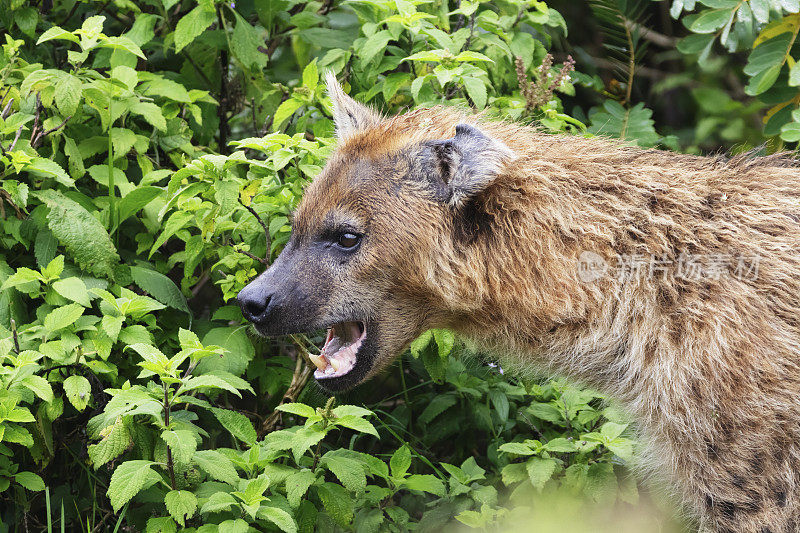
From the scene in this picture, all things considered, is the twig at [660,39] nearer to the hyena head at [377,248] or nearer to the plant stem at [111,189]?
the hyena head at [377,248]

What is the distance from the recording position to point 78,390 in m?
3.72

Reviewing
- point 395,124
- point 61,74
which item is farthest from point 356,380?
point 61,74

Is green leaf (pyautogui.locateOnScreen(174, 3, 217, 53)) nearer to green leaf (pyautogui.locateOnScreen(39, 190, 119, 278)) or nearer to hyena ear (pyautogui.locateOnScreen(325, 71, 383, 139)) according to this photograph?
hyena ear (pyautogui.locateOnScreen(325, 71, 383, 139))

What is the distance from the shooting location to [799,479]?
10.9 feet

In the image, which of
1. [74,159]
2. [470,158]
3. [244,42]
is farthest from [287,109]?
[470,158]

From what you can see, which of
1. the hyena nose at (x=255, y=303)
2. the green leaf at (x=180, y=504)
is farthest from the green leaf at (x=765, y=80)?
the green leaf at (x=180, y=504)

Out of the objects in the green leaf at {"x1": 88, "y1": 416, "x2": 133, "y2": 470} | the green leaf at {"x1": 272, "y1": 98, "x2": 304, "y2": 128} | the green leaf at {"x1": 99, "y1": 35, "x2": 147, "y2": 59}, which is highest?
the green leaf at {"x1": 99, "y1": 35, "x2": 147, "y2": 59}

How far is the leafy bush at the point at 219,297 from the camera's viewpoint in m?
3.66

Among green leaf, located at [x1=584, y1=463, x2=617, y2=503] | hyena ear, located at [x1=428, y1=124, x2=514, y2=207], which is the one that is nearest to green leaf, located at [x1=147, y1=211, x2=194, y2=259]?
hyena ear, located at [x1=428, y1=124, x2=514, y2=207]

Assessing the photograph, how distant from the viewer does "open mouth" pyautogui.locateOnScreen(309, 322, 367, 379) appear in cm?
386

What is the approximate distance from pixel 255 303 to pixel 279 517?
0.91 meters

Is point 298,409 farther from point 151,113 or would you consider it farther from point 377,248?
point 151,113

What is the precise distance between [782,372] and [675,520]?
112cm

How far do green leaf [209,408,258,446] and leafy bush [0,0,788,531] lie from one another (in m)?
0.01
